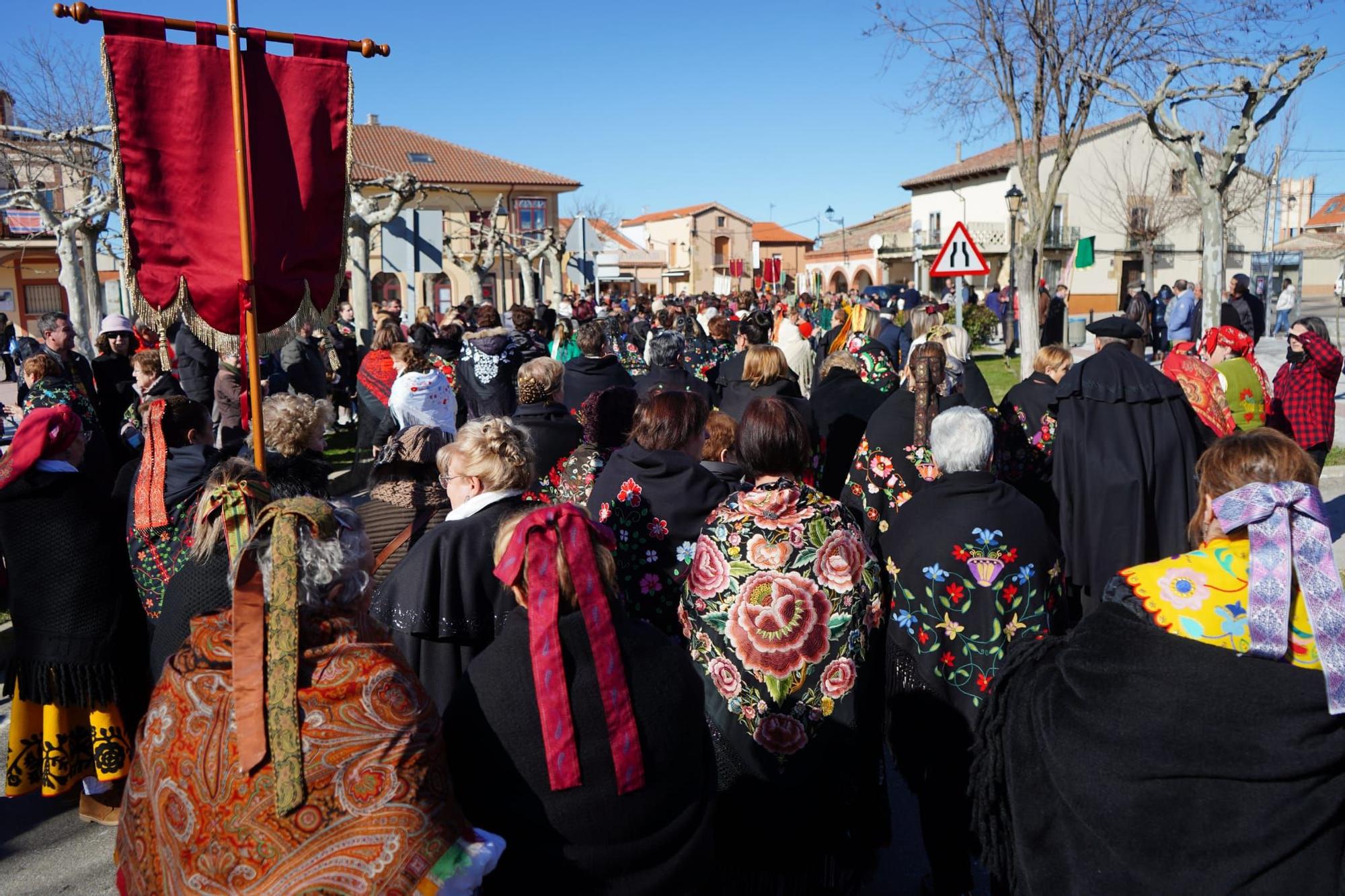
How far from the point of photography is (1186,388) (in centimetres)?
581

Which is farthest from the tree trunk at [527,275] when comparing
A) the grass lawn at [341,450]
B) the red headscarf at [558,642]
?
the red headscarf at [558,642]

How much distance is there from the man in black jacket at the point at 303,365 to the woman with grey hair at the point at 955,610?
28.9 feet

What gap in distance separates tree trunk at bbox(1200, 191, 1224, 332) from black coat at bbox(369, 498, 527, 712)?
1424 centimetres

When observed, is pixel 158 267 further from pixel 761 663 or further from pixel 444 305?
pixel 444 305

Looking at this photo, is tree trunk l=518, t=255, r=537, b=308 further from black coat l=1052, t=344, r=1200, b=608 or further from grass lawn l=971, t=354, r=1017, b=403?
black coat l=1052, t=344, r=1200, b=608

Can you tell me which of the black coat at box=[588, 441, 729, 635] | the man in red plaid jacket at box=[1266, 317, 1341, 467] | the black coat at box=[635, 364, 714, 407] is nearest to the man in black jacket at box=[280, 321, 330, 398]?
the black coat at box=[635, 364, 714, 407]

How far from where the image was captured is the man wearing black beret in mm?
5133

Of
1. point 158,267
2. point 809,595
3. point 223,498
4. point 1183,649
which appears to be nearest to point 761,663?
point 809,595

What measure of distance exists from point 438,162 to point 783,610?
188 ft

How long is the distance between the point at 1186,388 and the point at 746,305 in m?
9.62

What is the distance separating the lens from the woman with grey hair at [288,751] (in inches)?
81.0

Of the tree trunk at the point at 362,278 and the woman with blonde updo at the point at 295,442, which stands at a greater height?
the tree trunk at the point at 362,278

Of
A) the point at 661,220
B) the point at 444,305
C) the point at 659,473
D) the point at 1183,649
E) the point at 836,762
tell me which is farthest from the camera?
the point at 661,220

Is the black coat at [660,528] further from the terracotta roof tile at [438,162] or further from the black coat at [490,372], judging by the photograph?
the terracotta roof tile at [438,162]
